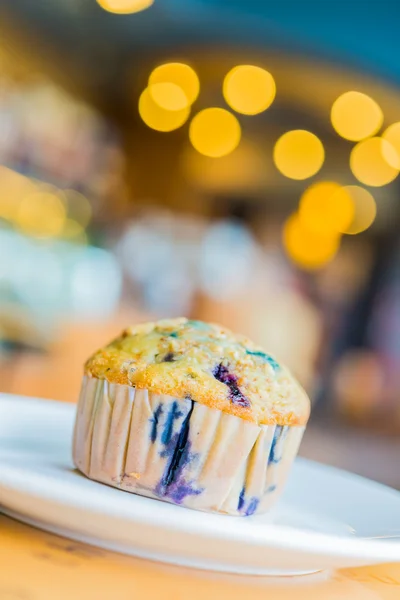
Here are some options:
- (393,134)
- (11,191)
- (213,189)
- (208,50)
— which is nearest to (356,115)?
(393,134)

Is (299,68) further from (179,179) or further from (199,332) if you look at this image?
(199,332)

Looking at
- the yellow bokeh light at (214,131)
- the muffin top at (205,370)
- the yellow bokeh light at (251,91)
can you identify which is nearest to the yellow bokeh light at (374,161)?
the yellow bokeh light at (214,131)

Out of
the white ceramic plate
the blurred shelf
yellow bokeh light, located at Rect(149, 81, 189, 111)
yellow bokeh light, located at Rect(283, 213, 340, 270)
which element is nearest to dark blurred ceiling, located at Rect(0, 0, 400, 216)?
yellow bokeh light, located at Rect(149, 81, 189, 111)

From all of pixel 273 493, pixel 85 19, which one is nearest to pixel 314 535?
pixel 273 493

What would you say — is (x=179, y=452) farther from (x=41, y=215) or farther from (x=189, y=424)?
(x=41, y=215)

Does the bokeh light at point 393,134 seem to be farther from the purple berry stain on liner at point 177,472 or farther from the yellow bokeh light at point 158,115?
the purple berry stain on liner at point 177,472

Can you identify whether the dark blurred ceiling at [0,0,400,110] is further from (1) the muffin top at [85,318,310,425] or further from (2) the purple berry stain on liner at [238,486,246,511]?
(2) the purple berry stain on liner at [238,486,246,511]
